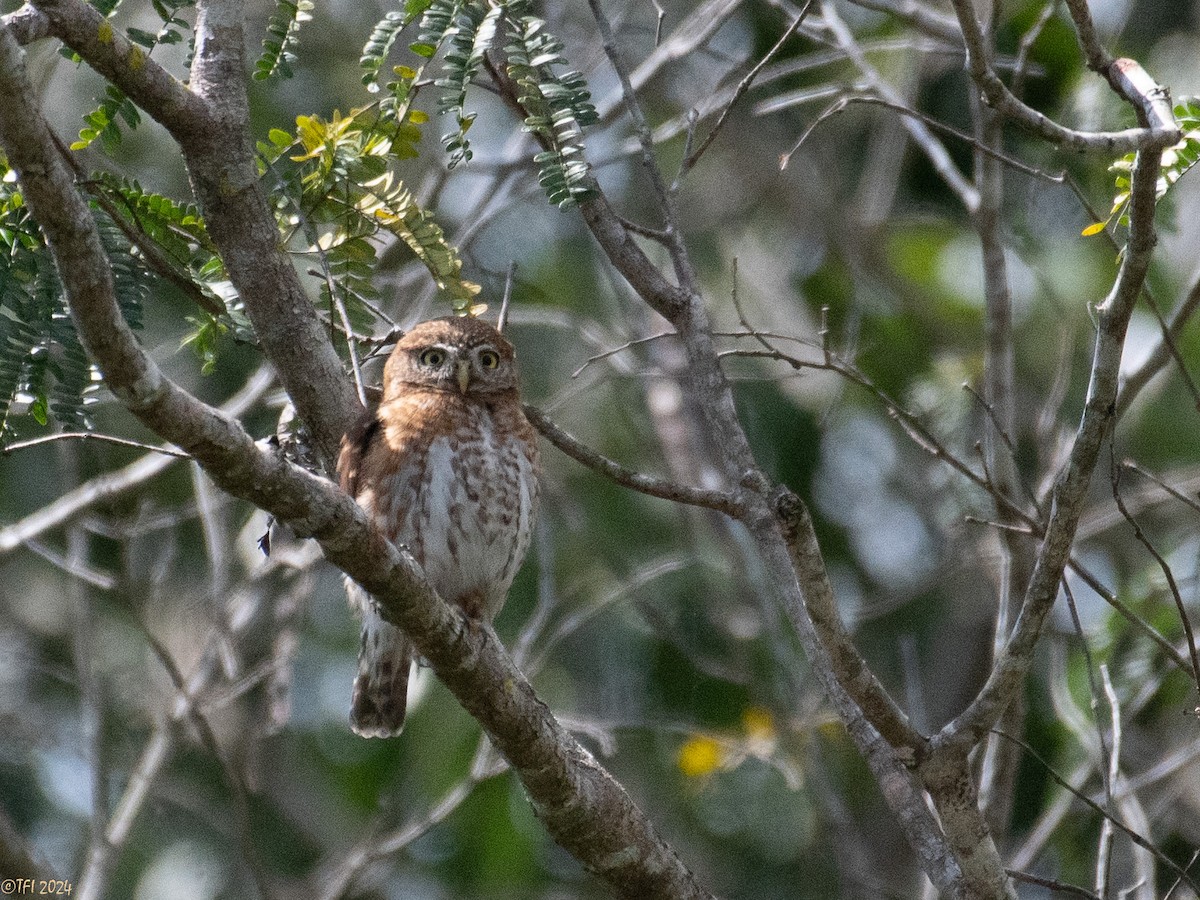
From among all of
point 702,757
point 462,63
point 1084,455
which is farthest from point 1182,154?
point 702,757

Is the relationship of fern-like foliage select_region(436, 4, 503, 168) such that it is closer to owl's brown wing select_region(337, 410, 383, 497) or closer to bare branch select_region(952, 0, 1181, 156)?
owl's brown wing select_region(337, 410, 383, 497)

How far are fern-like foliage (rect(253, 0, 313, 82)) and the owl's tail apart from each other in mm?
2016

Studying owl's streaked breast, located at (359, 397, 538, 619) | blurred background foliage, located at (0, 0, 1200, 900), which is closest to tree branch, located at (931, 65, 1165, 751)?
owl's streaked breast, located at (359, 397, 538, 619)

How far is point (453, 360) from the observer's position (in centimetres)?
535

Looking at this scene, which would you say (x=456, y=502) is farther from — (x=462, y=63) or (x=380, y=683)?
(x=462, y=63)

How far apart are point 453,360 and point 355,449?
72cm

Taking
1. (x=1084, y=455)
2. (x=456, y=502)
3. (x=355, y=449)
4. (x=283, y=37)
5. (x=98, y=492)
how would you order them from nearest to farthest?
(x=1084, y=455)
(x=283, y=37)
(x=355, y=449)
(x=456, y=502)
(x=98, y=492)

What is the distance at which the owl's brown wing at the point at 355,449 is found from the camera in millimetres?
4652

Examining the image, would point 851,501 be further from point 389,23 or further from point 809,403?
point 389,23

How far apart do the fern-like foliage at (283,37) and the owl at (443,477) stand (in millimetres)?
1152

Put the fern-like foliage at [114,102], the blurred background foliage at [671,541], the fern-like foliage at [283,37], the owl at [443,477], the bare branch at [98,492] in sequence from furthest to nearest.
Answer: the blurred background foliage at [671,541]
the bare branch at [98,492]
the owl at [443,477]
the fern-like foliage at [283,37]
the fern-like foliage at [114,102]

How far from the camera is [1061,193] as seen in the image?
8047 mm

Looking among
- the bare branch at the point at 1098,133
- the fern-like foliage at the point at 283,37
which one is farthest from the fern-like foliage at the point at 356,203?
the bare branch at the point at 1098,133

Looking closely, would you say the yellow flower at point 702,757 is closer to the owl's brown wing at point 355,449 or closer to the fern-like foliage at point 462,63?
the owl's brown wing at point 355,449
